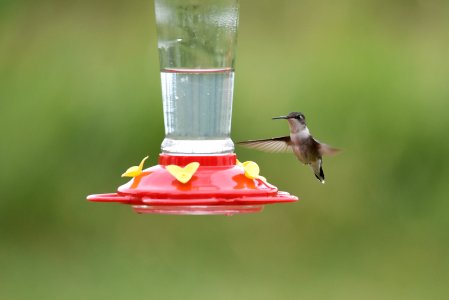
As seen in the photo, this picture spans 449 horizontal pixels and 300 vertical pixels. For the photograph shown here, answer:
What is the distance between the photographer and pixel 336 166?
841cm

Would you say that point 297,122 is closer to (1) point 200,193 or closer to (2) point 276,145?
(2) point 276,145

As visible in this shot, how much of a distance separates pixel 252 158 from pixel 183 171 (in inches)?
184

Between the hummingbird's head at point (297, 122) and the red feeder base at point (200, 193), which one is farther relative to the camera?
the hummingbird's head at point (297, 122)

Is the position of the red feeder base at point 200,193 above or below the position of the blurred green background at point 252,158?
above

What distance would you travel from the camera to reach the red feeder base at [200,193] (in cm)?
350

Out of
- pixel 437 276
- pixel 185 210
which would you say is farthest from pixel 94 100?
pixel 185 210

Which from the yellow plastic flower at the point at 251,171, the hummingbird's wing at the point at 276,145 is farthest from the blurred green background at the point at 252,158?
the yellow plastic flower at the point at 251,171

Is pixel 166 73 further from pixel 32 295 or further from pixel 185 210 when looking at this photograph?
pixel 32 295

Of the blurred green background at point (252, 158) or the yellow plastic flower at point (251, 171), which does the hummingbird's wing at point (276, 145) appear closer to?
the yellow plastic flower at point (251, 171)

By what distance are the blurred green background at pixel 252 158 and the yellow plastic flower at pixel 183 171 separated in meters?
4.27

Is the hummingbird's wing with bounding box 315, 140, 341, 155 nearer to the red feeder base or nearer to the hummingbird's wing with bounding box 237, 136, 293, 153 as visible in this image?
the hummingbird's wing with bounding box 237, 136, 293, 153

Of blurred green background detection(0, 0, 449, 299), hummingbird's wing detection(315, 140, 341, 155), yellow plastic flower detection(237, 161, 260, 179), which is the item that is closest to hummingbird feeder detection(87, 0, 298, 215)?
yellow plastic flower detection(237, 161, 260, 179)

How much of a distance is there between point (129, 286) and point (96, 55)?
6.41 ft

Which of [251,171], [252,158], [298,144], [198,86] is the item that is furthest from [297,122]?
[252,158]
